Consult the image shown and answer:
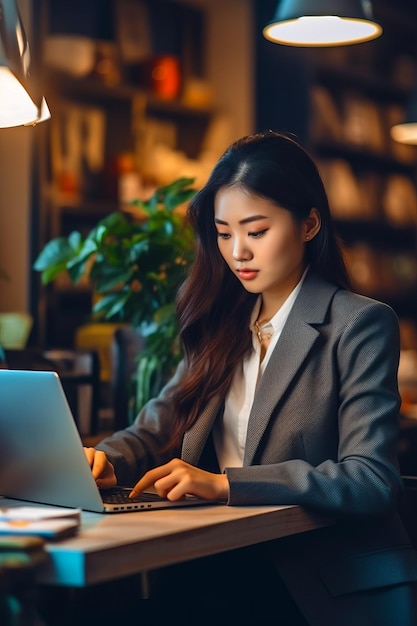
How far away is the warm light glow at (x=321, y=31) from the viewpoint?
11.0 feet

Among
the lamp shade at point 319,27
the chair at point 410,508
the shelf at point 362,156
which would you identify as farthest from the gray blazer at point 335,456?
the shelf at point 362,156

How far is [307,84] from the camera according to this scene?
6422mm

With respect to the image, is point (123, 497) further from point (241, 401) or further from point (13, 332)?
point (13, 332)

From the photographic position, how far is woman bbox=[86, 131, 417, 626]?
1.88 m

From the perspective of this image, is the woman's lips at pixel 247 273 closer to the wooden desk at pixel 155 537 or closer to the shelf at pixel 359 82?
the wooden desk at pixel 155 537

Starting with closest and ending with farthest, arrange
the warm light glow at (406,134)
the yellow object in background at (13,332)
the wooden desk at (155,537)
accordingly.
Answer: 1. the wooden desk at (155,537)
2. the yellow object in background at (13,332)
3. the warm light glow at (406,134)

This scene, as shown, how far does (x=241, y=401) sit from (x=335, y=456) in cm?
27

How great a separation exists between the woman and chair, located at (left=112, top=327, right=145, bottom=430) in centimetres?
99

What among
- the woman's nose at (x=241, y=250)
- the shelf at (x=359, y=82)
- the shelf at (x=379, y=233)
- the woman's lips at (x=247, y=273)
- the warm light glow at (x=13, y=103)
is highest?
the warm light glow at (x=13, y=103)

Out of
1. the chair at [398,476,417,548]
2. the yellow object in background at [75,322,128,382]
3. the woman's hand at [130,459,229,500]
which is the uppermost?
the woman's hand at [130,459,229,500]

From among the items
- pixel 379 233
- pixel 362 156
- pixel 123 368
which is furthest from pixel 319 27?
pixel 379 233

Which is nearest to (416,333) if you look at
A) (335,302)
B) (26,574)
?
(335,302)

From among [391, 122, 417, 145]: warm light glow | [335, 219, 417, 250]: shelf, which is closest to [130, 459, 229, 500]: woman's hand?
[391, 122, 417, 145]: warm light glow

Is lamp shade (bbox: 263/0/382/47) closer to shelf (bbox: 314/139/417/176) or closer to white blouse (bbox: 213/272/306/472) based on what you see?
white blouse (bbox: 213/272/306/472)
